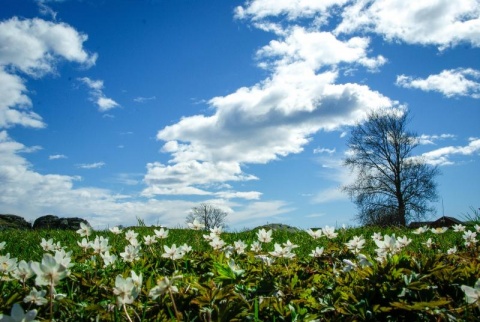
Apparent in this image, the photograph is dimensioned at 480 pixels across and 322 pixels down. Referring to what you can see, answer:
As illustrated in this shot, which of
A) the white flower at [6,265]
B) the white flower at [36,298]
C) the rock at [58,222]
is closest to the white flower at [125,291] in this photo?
the white flower at [36,298]

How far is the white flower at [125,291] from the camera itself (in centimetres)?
205

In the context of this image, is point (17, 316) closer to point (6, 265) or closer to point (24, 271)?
point (24, 271)

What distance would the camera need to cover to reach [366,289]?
2.49 m

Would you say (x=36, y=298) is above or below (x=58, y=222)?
below

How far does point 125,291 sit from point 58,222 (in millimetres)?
13712

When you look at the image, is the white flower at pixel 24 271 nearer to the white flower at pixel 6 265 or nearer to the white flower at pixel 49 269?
the white flower at pixel 6 265

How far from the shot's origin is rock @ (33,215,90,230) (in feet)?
44.8

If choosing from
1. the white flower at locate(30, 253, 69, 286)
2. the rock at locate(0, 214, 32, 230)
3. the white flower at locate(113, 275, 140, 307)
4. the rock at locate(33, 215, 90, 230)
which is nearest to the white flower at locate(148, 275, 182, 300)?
the white flower at locate(113, 275, 140, 307)

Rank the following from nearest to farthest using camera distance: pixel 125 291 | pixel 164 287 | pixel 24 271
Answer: pixel 125 291, pixel 164 287, pixel 24 271

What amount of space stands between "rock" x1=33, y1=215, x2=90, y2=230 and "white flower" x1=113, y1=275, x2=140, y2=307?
11.8m

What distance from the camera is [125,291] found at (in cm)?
207

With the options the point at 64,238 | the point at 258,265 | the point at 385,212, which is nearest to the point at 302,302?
the point at 258,265

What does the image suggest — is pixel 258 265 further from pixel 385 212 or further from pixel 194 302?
pixel 385 212

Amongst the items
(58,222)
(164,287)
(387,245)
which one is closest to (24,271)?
(164,287)
